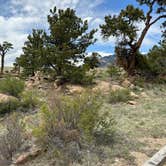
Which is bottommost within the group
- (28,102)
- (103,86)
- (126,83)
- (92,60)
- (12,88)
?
(28,102)

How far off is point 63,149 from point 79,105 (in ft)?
3.61

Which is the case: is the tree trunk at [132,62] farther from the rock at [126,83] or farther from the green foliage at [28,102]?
the green foliage at [28,102]

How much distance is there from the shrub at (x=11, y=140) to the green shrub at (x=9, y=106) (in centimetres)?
404

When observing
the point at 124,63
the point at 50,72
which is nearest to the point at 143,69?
the point at 124,63

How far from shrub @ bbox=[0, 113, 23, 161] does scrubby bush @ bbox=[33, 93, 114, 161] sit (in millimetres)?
412

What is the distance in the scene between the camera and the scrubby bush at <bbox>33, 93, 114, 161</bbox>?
622 centimetres

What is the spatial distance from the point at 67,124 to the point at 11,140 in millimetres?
1230

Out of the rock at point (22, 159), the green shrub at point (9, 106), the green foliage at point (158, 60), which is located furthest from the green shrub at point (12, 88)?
the green foliage at point (158, 60)

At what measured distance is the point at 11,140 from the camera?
20.6 feet

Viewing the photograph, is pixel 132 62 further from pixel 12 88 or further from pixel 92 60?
pixel 12 88

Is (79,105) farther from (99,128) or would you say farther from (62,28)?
(62,28)

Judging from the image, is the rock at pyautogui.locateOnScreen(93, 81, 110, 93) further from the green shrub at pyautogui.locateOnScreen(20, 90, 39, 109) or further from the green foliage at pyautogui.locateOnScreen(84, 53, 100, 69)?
the green shrub at pyautogui.locateOnScreen(20, 90, 39, 109)

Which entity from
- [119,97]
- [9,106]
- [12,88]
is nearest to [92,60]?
[119,97]

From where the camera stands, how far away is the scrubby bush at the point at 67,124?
20.4 feet
